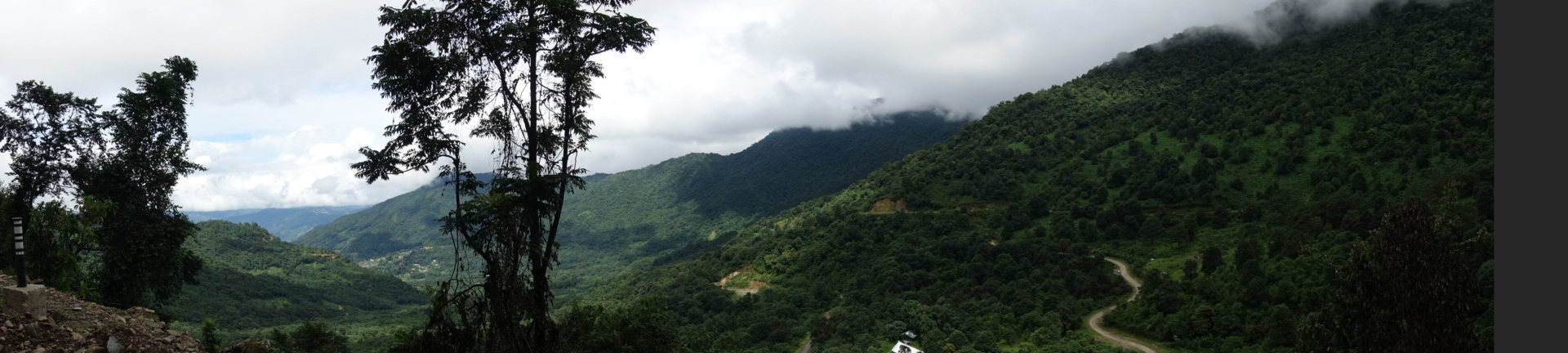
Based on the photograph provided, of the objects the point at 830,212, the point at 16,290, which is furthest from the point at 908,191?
the point at 16,290

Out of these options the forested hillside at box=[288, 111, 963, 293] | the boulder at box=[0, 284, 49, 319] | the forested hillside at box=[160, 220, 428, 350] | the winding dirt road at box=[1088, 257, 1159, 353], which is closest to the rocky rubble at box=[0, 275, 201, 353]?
the boulder at box=[0, 284, 49, 319]

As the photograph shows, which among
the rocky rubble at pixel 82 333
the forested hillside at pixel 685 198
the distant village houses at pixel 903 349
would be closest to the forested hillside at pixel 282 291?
the forested hillside at pixel 685 198

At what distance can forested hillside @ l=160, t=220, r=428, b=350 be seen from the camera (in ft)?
155

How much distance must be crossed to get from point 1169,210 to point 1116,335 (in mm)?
14277

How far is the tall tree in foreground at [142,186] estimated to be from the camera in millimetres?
16125

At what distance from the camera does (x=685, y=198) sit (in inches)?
5281

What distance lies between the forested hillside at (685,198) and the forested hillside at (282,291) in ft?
74.7

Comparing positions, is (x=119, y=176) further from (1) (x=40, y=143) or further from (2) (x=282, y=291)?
(2) (x=282, y=291)

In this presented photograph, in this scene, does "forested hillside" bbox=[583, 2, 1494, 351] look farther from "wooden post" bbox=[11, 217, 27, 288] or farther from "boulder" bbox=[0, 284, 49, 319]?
"wooden post" bbox=[11, 217, 27, 288]

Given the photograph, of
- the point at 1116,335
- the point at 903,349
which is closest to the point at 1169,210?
the point at 1116,335

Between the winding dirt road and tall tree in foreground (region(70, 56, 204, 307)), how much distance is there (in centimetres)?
3117

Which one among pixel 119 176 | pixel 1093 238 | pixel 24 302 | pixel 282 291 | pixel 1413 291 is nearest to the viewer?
pixel 24 302

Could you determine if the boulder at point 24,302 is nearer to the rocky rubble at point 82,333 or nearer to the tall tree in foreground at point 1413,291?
the rocky rubble at point 82,333

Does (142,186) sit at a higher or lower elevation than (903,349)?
higher
